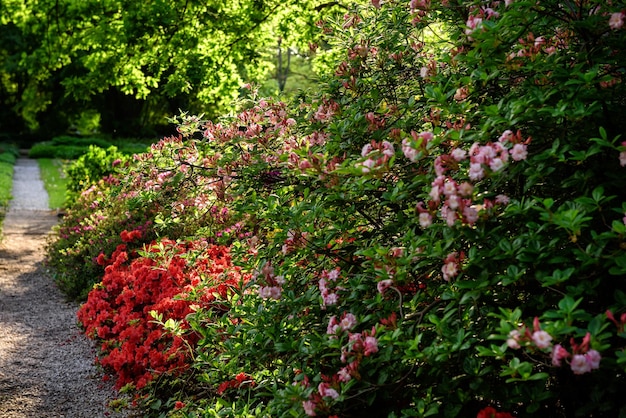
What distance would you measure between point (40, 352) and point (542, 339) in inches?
191

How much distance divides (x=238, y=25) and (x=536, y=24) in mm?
6946

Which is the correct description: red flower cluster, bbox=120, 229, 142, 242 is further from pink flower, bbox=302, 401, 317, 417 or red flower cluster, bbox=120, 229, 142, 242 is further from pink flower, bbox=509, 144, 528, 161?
pink flower, bbox=509, 144, 528, 161

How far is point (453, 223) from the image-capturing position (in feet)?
6.70

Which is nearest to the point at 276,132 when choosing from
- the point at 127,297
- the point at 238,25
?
the point at 127,297

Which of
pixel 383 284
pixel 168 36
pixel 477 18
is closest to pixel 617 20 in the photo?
pixel 477 18

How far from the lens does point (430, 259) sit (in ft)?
7.94

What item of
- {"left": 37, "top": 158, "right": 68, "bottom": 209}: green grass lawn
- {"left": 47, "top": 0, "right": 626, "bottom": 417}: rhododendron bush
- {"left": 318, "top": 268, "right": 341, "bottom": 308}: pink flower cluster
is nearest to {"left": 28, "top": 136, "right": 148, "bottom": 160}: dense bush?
{"left": 37, "top": 158, "right": 68, "bottom": 209}: green grass lawn

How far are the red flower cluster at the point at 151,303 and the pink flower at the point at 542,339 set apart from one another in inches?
95.6

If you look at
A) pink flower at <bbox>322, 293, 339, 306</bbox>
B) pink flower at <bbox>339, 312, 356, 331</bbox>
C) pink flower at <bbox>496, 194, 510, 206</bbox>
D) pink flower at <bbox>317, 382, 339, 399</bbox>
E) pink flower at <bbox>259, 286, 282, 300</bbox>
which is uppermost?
pink flower at <bbox>496, 194, 510, 206</bbox>

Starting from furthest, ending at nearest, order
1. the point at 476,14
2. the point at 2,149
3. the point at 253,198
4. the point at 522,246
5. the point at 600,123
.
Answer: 1. the point at 2,149
2. the point at 253,198
3. the point at 476,14
4. the point at 600,123
5. the point at 522,246

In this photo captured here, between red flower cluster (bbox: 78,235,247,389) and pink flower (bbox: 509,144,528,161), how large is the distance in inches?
89.6

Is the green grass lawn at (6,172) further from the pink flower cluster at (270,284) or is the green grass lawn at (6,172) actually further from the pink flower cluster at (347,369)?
the pink flower cluster at (347,369)

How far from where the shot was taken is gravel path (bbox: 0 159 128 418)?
4.40 meters

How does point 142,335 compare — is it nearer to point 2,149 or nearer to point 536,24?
point 536,24
